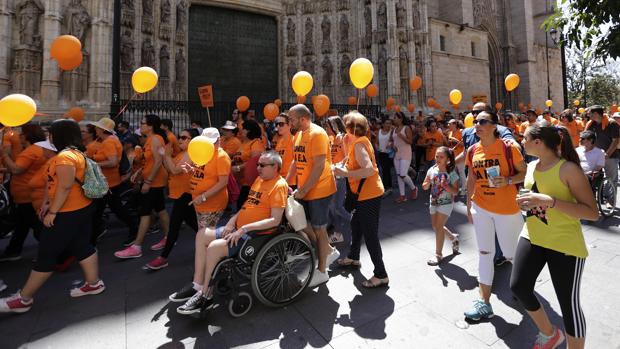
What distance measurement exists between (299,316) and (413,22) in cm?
1805

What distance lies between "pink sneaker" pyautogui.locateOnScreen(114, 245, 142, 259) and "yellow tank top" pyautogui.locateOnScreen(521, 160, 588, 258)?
4734 mm

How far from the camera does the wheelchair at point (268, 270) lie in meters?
3.03

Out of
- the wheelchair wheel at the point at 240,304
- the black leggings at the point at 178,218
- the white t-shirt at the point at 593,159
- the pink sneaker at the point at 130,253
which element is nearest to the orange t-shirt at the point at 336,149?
the black leggings at the point at 178,218

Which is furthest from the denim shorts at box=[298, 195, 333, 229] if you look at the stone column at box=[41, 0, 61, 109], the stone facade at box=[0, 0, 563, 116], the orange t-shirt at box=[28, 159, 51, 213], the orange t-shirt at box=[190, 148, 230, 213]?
the stone column at box=[41, 0, 61, 109]

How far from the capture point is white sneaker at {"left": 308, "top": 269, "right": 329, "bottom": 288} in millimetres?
3542

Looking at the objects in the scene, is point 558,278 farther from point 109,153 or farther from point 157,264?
point 109,153

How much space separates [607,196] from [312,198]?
5919mm

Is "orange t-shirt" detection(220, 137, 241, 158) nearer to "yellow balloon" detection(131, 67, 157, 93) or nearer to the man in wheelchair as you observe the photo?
"yellow balloon" detection(131, 67, 157, 93)

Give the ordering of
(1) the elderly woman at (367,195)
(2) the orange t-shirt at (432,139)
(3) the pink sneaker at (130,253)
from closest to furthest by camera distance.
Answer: (1) the elderly woman at (367,195), (3) the pink sneaker at (130,253), (2) the orange t-shirt at (432,139)

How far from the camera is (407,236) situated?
5168mm

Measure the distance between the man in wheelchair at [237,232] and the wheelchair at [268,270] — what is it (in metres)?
0.08

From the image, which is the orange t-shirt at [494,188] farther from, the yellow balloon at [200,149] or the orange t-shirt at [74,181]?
the orange t-shirt at [74,181]

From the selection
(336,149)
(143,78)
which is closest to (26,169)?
(143,78)

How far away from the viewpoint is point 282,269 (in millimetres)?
3209
